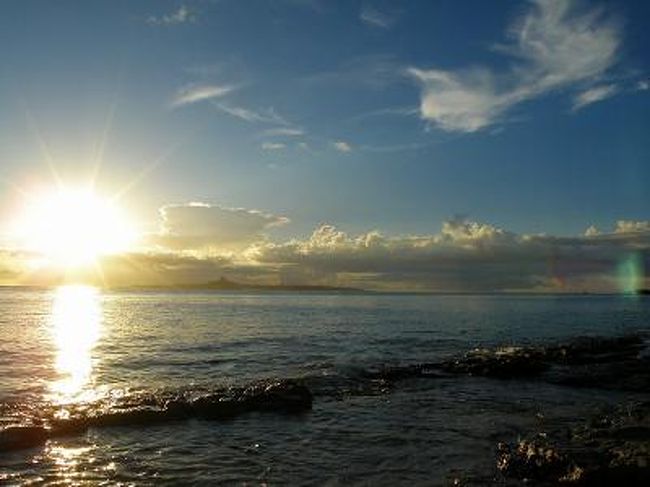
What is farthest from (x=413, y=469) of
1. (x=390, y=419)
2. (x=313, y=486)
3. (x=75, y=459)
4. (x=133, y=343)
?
(x=133, y=343)

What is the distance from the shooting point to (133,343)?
182ft

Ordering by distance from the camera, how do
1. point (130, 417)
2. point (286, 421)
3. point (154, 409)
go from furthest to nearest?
point (154, 409)
point (286, 421)
point (130, 417)

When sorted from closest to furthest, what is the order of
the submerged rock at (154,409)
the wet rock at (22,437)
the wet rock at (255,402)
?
the wet rock at (22,437), the submerged rock at (154,409), the wet rock at (255,402)

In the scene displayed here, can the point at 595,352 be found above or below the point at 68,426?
below

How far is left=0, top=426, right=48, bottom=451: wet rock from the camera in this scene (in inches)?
721

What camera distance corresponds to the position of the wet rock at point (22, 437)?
18.3m

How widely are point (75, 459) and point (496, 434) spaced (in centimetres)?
1220

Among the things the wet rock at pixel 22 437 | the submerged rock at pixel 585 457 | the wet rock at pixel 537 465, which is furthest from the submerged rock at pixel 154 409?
the wet rock at pixel 537 465

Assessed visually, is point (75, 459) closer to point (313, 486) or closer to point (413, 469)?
point (313, 486)

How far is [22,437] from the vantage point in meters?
18.9

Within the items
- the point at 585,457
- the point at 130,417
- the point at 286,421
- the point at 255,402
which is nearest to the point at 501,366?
the point at 255,402

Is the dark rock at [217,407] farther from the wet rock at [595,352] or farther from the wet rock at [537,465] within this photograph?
the wet rock at [595,352]

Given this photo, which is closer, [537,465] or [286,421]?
[537,465]

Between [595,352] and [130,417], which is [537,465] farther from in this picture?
[595,352]
